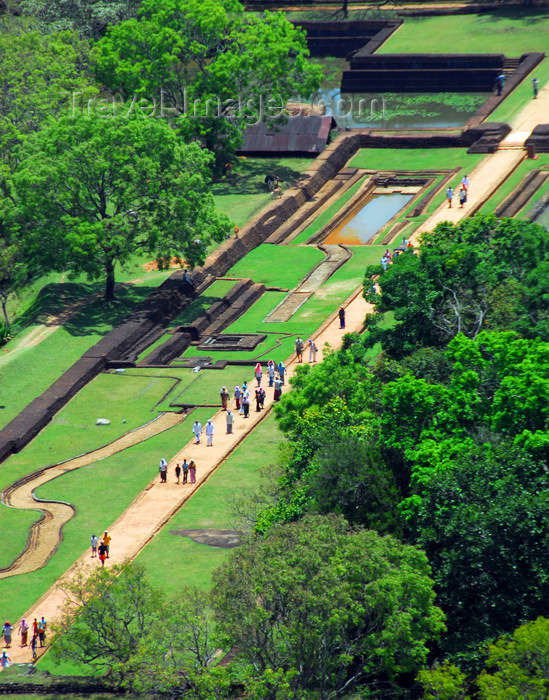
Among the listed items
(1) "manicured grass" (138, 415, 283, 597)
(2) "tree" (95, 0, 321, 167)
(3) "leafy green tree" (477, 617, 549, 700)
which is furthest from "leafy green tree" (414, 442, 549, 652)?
(2) "tree" (95, 0, 321, 167)

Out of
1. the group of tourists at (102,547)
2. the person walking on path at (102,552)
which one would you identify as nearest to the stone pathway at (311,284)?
the group of tourists at (102,547)

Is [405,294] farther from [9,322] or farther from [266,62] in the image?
[266,62]

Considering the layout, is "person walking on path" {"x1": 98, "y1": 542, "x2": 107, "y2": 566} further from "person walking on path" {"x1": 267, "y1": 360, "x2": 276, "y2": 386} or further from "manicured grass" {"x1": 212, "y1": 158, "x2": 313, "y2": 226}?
"manicured grass" {"x1": 212, "y1": 158, "x2": 313, "y2": 226}

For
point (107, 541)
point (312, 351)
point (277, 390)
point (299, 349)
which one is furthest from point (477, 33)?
point (107, 541)

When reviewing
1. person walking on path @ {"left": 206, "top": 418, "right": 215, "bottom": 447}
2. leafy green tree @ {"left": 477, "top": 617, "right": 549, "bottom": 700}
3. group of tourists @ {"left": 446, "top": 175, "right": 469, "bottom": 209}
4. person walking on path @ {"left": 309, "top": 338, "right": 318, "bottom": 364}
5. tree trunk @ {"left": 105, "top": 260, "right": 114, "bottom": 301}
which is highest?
group of tourists @ {"left": 446, "top": 175, "right": 469, "bottom": 209}

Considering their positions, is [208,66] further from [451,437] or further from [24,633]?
[24,633]

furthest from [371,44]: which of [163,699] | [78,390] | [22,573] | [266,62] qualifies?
[163,699]

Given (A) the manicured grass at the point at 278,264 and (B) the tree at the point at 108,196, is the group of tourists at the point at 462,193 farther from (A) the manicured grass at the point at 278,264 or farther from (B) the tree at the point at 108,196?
(B) the tree at the point at 108,196
